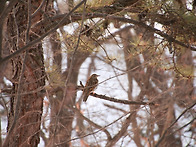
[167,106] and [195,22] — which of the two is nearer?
[195,22]

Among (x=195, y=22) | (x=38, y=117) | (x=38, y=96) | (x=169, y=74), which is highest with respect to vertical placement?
(x=169, y=74)

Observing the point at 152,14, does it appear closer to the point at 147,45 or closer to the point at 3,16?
the point at 147,45

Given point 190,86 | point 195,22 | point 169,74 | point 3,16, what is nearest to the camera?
point 3,16

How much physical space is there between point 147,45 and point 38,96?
54.7 inches

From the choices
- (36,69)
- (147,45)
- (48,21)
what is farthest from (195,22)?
(36,69)

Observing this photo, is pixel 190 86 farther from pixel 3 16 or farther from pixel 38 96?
pixel 3 16

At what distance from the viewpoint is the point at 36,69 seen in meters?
3.13

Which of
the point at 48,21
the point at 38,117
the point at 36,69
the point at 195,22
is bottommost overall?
the point at 38,117

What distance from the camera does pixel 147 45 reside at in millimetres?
3271

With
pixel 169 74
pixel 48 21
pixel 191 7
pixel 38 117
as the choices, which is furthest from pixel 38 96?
pixel 169 74

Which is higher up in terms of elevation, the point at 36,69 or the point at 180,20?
the point at 180,20

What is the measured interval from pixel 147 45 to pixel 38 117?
1.52 m

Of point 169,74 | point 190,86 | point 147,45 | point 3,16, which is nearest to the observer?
point 3,16

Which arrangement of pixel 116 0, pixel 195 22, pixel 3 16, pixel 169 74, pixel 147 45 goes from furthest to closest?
pixel 169 74 → pixel 147 45 → pixel 116 0 → pixel 195 22 → pixel 3 16
